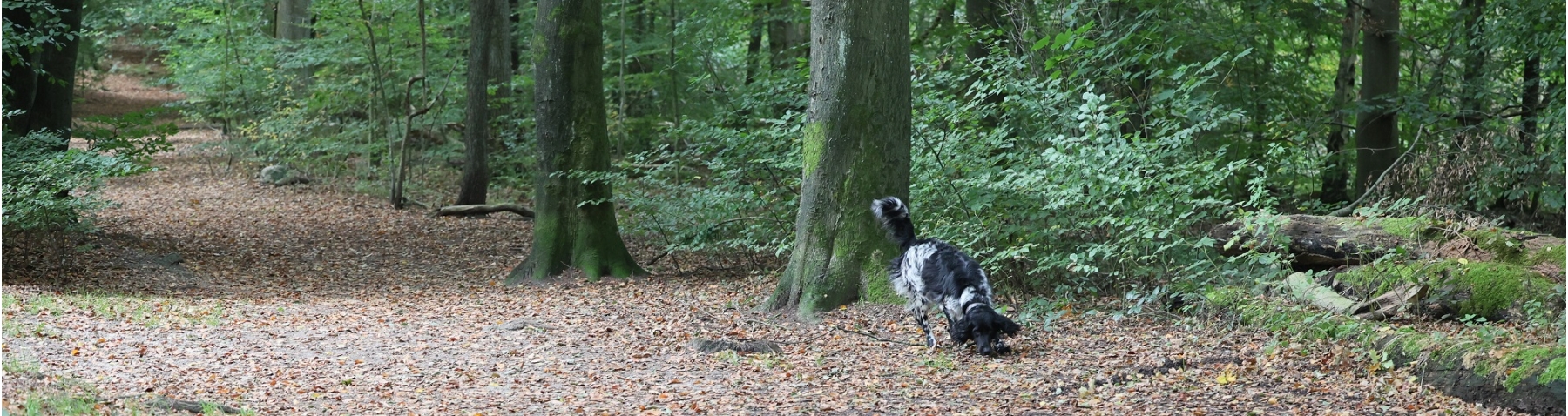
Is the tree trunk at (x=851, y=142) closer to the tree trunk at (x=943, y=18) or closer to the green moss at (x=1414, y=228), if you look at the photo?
the green moss at (x=1414, y=228)

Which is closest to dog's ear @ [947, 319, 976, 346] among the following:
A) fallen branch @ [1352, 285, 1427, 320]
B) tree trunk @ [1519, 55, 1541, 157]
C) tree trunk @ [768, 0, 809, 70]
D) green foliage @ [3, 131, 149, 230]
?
fallen branch @ [1352, 285, 1427, 320]

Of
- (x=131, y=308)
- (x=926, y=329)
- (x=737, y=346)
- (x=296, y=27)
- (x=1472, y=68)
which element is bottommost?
(x=131, y=308)

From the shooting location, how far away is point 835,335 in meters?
7.47

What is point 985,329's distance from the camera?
6.55 meters

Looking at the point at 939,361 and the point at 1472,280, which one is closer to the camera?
the point at 939,361

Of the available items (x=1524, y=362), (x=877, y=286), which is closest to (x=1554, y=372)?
(x=1524, y=362)

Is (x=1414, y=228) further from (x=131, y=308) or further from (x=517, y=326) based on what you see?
(x=131, y=308)

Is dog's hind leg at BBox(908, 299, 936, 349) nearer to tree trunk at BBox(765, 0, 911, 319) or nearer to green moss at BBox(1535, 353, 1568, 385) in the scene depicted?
tree trunk at BBox(765, 0, 911, 319)

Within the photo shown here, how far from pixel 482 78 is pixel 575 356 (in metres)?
10.5

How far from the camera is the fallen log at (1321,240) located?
7.40 metres

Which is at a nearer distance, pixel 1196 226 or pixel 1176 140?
pixel 1176 140

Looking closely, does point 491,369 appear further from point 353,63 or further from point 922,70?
point 353,63

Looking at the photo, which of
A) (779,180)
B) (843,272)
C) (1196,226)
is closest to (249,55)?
(779,180)

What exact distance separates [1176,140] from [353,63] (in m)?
15.0
